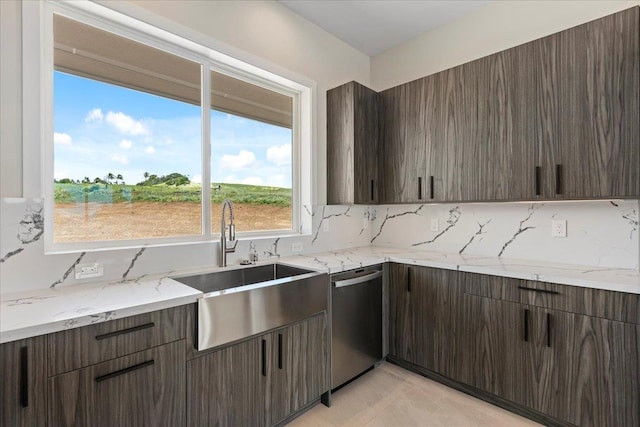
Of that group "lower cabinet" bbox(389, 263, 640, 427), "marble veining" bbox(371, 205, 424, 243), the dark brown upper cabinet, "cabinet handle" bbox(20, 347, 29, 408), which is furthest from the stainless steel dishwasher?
"cabinet handle" bbox(20, 347, 29, 408)

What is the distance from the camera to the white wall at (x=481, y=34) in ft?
7.17

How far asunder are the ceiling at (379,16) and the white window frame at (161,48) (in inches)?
22.6

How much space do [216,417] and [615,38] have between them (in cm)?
296

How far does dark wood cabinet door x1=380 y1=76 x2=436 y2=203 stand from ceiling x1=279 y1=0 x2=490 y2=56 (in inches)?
23.5

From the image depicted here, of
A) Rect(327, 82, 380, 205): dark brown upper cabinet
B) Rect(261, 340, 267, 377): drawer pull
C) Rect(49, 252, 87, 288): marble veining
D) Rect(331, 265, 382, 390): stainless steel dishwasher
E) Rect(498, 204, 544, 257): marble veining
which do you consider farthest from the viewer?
Rect(327, 82, 380, 205): dark brown upper cabinet

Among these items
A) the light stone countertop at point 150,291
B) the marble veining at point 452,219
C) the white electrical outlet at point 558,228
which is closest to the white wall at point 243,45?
the light stone countertop at point 150,291

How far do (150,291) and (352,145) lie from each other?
190cm

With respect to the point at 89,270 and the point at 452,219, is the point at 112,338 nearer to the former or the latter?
the point at 89,270

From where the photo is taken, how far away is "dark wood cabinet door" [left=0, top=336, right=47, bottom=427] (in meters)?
1.00

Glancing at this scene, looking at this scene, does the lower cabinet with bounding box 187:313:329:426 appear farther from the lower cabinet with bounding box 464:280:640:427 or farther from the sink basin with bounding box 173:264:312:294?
the lower cabinet with bounding box 464:280:640:427

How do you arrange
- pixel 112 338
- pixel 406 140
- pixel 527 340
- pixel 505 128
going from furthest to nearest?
pixel 406 140 → pixel 505 128 → pixel 527 340 → pixel 112 338

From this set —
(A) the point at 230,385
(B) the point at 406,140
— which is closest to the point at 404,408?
(A) the point at 230,385

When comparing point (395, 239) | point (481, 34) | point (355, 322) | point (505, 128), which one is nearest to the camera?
point (505, 128)

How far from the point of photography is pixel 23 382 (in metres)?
1.03
